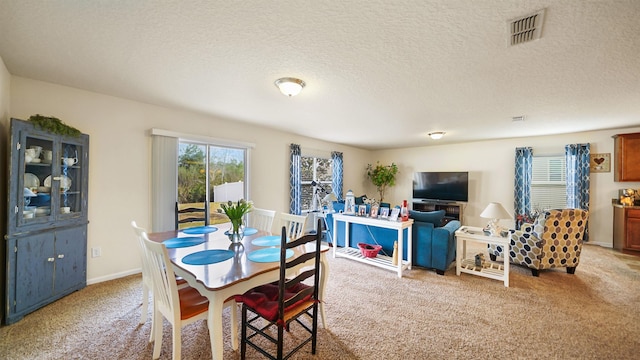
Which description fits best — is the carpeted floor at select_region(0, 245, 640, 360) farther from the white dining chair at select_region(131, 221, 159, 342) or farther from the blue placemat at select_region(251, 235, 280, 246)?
the blue placemat at select_region(251, 235, 280, 246)

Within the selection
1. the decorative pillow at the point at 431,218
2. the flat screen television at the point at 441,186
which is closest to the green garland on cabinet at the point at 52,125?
the decorative pillow at the point at 431,218

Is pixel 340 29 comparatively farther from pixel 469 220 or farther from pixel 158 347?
pixel 469 220

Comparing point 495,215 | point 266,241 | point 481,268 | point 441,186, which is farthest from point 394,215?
point 441,186

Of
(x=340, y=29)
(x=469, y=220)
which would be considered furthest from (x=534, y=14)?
(x=469, y=220)

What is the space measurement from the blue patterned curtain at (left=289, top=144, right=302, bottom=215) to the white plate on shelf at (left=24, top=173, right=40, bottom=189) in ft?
12.1

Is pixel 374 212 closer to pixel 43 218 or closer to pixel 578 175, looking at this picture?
pixel 43 218

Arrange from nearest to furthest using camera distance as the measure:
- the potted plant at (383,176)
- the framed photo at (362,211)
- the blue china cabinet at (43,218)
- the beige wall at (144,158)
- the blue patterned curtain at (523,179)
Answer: the blue china cabinet at (43,218) → the beige wall at (144,158) → the framed photo at (362,211) → the blue patterned curtain at (523,179) → the potted plant at (383,176)

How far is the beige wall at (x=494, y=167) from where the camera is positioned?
4.91 meters

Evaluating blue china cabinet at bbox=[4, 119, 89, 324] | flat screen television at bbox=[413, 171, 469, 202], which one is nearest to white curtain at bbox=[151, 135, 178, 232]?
blue china cabinet at bbox=[4, 119, 89, 324]

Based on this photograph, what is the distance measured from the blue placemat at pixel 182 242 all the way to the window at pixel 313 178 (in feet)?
11.9

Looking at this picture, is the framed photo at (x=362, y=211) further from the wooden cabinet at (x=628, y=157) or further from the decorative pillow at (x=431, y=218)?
the wooden cabinet at (x=628, y=157)

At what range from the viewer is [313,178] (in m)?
6.39

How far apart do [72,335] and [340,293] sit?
2.47 metres

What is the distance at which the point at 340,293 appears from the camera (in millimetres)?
2898
